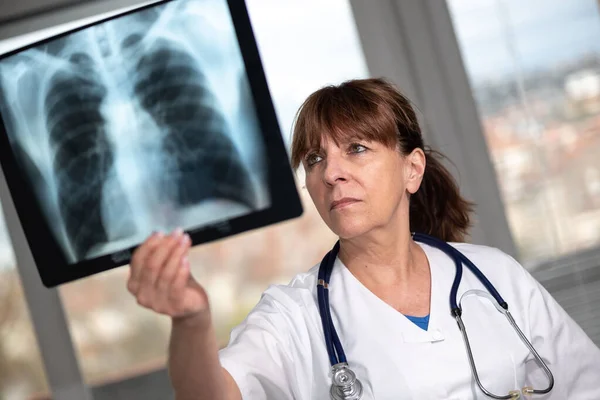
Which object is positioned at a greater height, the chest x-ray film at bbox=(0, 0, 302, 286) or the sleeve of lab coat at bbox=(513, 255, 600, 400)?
the chest x-ray film at bbox=(0, 0, 302, 286)

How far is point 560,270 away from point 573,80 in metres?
0.59

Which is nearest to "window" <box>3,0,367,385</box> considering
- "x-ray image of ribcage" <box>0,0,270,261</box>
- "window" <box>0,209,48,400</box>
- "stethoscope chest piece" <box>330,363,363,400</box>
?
"window" <box>0,209,48,400</box>

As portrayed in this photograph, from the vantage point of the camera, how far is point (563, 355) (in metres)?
1.41

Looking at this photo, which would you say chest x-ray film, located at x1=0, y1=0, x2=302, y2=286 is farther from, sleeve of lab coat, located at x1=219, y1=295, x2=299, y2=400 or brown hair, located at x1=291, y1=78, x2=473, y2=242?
sleeve of lab coat, located at x1=219, y1=295, x2=299, y2=400

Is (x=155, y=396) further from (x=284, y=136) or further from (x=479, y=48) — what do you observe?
(x=479, y=48)

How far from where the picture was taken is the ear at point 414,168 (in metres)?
1.47

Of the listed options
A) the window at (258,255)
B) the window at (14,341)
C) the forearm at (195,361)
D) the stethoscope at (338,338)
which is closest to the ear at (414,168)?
the stethoscope at (338,338)

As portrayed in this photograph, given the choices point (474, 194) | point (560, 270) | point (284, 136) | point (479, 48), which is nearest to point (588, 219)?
point (560, 270)

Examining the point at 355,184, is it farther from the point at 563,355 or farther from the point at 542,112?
the point at 542,112

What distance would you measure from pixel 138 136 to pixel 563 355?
1.27m

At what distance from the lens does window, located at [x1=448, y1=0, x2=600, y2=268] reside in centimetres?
224

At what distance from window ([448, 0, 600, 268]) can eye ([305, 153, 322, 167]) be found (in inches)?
40.3

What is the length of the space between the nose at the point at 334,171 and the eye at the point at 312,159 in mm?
42

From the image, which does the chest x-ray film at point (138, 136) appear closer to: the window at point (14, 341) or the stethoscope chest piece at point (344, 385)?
the window at point (14, 341)
